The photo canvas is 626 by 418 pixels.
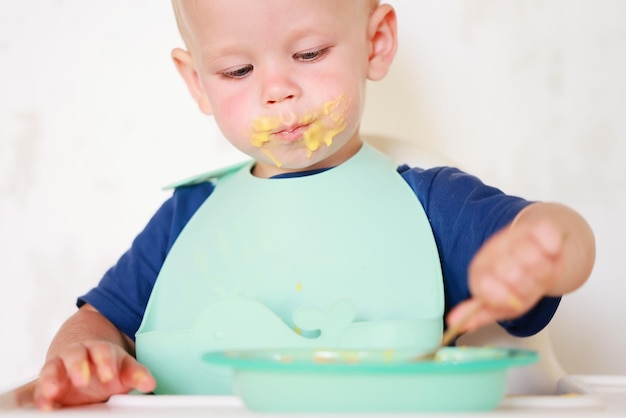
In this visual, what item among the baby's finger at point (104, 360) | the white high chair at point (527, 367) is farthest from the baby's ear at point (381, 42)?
the baby's finger at point (104, 360)

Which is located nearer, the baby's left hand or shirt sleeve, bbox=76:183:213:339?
the baby's left hand

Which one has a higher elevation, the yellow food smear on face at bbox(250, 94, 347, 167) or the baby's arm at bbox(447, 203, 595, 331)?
the yellow food smear on face at bbox(250, 94, 347, 167)

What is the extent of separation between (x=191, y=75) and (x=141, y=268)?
0.27 m

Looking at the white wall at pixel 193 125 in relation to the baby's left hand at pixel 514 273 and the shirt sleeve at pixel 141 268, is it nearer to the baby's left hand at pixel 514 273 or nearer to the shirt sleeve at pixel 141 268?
the shirt sleeve at pixel 141 268

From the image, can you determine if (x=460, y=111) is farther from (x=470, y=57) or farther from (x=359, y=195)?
(x=359, y=195)

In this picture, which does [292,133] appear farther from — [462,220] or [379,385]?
[379,385]

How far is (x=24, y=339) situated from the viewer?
1739 mm

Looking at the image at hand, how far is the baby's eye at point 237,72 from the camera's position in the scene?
1100 millimetres

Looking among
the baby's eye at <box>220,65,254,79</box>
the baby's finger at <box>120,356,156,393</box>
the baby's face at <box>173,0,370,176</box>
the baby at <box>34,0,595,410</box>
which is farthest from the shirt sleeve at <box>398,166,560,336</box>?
the baby's finger at <box>120,356,156,393</box>

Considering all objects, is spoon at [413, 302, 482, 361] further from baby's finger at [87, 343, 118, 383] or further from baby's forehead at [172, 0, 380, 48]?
baby's forehead at [172, 0, 380, 48]

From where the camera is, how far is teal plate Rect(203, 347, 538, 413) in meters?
0.70

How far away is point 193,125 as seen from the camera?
1.71 meters

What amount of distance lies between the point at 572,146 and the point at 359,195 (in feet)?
2.10

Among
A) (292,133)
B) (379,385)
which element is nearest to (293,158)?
(292,133)
